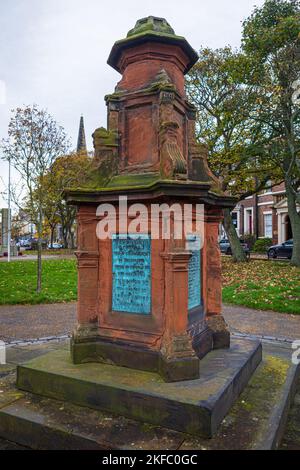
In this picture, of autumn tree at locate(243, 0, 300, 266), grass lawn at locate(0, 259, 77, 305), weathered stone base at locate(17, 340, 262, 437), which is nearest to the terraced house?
autumn tree at locate(243, 0, 300, 266)

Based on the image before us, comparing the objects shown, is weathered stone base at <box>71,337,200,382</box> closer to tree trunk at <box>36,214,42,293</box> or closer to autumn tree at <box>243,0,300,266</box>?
tree trunk at <box>36,214,42,293</box>

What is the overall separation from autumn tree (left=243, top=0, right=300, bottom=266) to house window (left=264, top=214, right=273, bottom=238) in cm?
1873

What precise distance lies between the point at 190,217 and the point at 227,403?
6.59ft

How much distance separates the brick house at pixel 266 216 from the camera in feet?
109

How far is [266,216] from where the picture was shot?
36938 millimetres

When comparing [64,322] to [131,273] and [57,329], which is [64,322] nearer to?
[57,329]

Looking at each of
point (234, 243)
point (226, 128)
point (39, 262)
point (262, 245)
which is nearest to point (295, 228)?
point (234, 243)

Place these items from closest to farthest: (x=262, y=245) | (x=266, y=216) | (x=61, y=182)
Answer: (x=61, y=182), (x=262, y=245), (x=266, y=216)

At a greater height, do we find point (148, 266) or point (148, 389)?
point (148, 266)

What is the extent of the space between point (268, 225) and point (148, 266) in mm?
34736

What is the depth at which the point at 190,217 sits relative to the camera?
13.4 ft
